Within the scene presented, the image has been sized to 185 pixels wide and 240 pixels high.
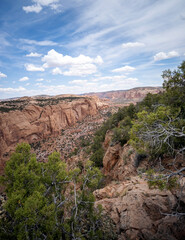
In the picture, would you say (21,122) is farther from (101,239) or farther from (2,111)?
(101,239)

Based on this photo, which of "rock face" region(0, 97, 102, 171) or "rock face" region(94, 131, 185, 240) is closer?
"rock face" region(94, 131, 185, 240)

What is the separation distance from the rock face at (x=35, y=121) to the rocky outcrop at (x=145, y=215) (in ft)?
124

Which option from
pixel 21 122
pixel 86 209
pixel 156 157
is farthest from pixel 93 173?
pixel 21 122

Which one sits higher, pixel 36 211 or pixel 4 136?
pixel 36 211

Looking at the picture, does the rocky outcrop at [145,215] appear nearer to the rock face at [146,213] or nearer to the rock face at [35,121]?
the rock face at [146,213]

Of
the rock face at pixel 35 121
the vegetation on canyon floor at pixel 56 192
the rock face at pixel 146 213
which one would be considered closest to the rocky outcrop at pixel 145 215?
the rock face at pixel 146 213

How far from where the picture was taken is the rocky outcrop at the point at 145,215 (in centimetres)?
428

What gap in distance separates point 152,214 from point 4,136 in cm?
4006

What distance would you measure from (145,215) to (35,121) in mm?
43817

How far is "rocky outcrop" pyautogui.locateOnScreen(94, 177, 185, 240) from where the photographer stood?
4.28 m

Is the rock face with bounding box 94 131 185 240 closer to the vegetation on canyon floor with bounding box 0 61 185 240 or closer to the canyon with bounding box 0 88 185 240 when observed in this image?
the canyon with bounding box 0 88 185 240

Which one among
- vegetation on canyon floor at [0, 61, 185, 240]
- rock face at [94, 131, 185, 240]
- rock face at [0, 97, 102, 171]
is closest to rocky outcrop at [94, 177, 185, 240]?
rock face at [94, 131, 185, 240]

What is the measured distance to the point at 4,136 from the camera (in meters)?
34.3

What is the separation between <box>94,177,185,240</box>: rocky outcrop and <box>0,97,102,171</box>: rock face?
37729 millimetres
